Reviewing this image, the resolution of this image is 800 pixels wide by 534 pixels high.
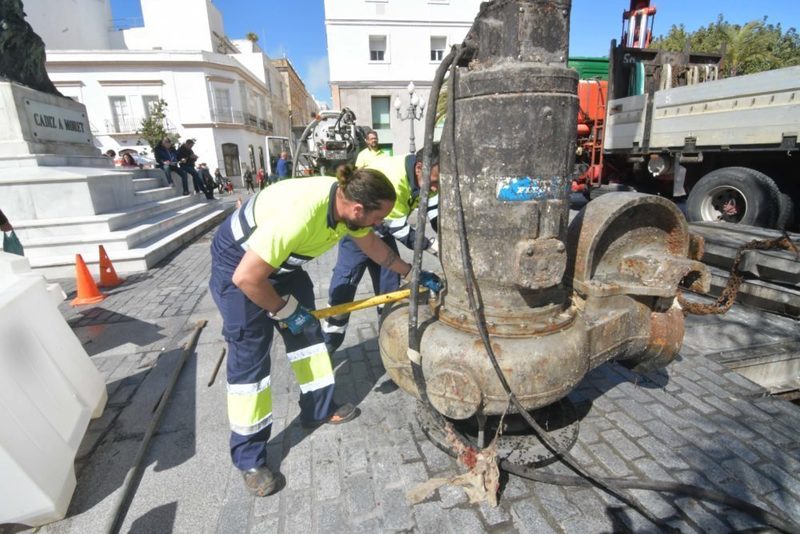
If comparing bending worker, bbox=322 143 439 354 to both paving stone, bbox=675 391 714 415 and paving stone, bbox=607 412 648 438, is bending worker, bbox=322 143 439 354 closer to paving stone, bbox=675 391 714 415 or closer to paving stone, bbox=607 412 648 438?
paving stone, bbox=607 412 648 438

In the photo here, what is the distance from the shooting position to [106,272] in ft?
17.7

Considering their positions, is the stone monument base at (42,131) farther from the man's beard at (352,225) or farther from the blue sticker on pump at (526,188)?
the blue sticker on pump at (526,188)

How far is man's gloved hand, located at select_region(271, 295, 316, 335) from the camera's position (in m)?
2.18

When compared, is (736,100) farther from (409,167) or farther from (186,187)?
(186,187)

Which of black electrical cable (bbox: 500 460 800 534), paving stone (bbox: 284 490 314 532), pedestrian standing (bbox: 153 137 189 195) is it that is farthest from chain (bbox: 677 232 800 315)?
pedestrian standing (bbox: 153 137 189 195)

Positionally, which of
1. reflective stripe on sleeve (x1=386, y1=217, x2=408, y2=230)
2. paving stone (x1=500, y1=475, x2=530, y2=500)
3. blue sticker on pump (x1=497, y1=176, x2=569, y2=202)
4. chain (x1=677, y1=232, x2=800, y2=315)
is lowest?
paving stone (x1=500, y1=475, x2=530, y2=500)

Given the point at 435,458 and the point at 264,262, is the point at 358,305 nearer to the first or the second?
the point at 264,262

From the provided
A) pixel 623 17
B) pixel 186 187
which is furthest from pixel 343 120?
pixel 623 17

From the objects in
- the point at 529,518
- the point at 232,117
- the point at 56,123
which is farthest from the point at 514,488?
the point at 232,117

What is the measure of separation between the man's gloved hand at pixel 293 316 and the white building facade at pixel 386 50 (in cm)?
2262

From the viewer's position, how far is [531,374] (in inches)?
76.2

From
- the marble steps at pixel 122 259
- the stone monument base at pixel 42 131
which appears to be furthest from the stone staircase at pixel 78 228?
the stone monument base at pixel 42 131

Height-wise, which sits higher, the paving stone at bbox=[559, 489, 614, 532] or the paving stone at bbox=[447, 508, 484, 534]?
the paving stone at bbox=[447, 508, 484, 534]

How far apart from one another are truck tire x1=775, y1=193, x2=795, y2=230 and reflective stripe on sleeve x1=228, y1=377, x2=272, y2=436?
22.5ft
